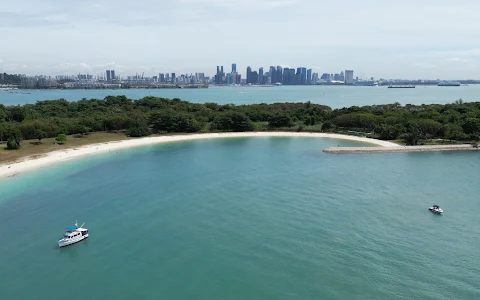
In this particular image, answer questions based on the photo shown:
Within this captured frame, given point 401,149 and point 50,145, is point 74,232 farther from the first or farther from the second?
point 401,149

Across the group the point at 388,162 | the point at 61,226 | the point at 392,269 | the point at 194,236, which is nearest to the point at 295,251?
the point at 392,269

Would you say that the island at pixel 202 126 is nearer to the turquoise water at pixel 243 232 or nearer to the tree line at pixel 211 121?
the tree line at pixel 211 121

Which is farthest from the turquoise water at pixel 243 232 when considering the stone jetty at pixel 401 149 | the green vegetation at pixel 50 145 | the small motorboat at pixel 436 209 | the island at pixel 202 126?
the island at pixel 202 126

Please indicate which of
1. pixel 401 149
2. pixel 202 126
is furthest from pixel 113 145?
pixel 401 149

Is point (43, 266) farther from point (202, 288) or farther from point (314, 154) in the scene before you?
point (314, 154)

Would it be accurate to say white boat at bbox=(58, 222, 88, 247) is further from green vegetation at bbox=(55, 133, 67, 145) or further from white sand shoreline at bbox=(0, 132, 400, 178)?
green vegetation at bbox=(55, 133, 67, 145)

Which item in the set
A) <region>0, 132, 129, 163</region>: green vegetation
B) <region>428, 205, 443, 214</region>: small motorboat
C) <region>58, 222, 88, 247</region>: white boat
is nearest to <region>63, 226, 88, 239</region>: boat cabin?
<region>58, 222, 88, 247</region>: white boat
